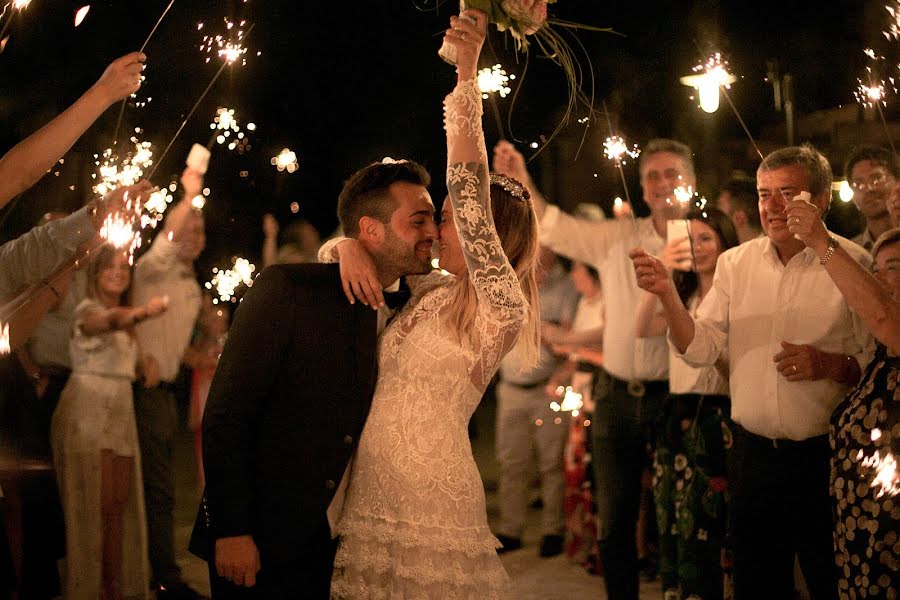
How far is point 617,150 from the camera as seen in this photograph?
414 centimetres

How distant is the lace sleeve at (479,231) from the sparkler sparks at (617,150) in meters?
1.59

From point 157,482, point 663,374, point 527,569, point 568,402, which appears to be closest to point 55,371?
point 157,482

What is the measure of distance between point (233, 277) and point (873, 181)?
8.98 ft

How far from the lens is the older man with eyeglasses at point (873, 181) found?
3721 millimetres

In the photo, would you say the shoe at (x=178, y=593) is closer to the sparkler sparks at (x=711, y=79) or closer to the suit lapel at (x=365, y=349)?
the suit lapel at (x=365, y=349)

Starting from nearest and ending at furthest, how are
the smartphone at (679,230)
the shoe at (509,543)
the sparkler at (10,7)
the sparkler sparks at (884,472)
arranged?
the sparkler at (10,7), the sparkler sparks at (884,472), the smartphone at (679,230), the shoe at (509,543)

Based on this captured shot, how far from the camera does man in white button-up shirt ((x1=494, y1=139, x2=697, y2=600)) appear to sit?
4250 millimetres

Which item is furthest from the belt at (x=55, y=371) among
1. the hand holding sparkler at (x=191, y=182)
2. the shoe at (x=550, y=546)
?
the shoe at (x=550, y=546)

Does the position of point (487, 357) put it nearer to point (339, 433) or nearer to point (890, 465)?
point (339, 433)

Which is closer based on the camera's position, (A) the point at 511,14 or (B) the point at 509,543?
(A) the point at 511,14

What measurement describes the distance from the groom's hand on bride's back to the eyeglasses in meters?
2.73

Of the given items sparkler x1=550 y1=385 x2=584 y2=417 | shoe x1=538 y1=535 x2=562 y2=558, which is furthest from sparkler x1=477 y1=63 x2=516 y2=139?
shoe x1=538 y1=535 x2=562 y2=558

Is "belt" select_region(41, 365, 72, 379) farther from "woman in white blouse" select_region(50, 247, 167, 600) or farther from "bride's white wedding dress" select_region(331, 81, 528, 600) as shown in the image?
"bride's white wedding dress" select_region(331, 81, 528, 600)

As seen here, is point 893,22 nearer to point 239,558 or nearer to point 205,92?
point 205,92
